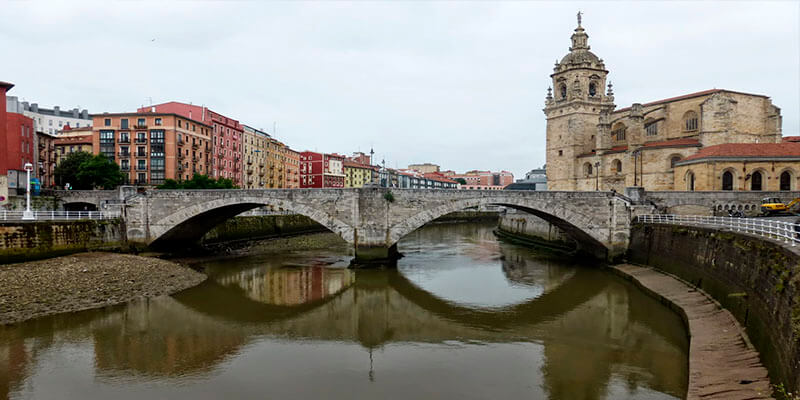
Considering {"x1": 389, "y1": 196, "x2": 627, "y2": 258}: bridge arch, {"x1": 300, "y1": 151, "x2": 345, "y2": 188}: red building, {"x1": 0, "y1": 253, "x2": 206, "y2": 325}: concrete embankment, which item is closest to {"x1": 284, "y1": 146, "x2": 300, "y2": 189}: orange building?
{"x1": 300, "y1": 151, "x2": 345, "y2": 188}: red building

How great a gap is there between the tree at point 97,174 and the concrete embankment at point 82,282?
68.3ft

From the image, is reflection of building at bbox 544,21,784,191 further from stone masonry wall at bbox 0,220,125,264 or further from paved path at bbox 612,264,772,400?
stone masonry wall at bbox 0,220,125,264

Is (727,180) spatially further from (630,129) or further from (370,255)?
(370,255)

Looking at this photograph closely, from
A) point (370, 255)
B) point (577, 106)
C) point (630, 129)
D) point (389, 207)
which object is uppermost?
point (577, 106)

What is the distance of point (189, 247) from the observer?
3497cm

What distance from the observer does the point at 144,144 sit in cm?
5131

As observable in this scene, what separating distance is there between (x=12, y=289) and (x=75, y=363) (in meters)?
9.07

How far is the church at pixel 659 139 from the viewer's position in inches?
1389

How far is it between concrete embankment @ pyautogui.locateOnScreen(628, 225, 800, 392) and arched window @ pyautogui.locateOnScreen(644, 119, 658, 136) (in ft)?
93.8

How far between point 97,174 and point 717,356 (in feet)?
158

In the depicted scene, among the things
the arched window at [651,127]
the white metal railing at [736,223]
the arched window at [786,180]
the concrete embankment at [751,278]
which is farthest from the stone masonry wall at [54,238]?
the arched window at [651,127]

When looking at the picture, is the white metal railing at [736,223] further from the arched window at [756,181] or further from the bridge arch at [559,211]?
the arched window at [756,181]

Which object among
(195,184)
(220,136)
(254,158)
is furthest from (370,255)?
(254,158)

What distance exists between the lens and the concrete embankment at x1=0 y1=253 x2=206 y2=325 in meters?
17.7
